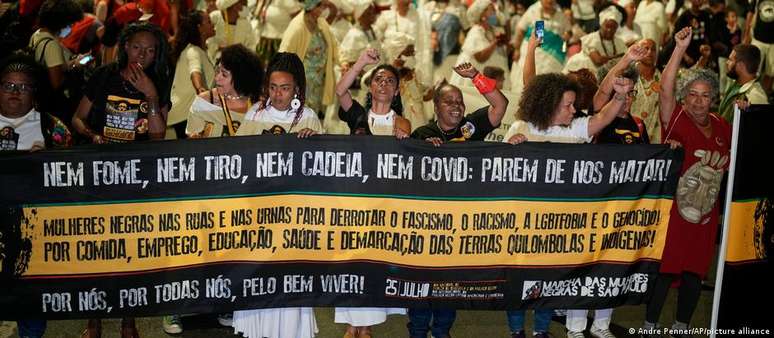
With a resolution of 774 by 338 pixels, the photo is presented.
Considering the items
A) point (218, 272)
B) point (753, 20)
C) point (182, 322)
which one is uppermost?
point (753, 20)

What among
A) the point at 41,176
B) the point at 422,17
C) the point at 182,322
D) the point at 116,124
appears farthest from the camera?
the point at 422,17

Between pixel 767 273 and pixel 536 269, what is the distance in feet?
4.61

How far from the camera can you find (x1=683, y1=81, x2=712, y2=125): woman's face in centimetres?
730

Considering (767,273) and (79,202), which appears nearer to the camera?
(79,202)

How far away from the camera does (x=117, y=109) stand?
282 inches

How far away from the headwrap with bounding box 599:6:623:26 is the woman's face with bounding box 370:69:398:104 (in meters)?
6.24

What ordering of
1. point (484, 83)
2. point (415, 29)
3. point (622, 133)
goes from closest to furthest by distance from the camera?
point (484, 83) → point (622, 133) → point (415, 29)

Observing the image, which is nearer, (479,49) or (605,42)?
(605,42)

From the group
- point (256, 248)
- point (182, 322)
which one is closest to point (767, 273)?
point (256, 248)

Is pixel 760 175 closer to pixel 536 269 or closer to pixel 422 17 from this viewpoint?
pixel 536 269

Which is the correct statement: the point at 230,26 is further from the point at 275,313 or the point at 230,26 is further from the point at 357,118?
the point at 275,313

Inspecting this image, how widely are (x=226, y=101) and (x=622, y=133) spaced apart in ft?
8.77

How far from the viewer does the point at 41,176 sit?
6.25 meters

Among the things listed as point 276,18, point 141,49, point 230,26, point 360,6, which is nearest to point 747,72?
point 141,49
